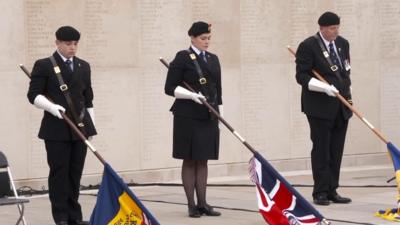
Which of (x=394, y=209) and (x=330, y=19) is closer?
(x=394, y=209)

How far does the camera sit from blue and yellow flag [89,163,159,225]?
26.4ft

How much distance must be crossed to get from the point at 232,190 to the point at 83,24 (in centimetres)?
274

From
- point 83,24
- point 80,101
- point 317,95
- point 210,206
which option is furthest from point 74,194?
point 83,24

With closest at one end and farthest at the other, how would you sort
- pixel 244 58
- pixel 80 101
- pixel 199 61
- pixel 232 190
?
pixel 80 101
pixel 199 61
pixel 232 190
pixel 244 58

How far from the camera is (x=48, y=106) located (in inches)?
356

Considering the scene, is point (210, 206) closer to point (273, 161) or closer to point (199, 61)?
point (199, 61)

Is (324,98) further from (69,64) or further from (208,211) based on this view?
(69,64)

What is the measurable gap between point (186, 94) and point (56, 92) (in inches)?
51.8

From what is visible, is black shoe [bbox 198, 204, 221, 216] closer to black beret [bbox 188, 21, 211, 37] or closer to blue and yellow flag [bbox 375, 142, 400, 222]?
blue and yellow flag [bbox 375, 142, 400, 222]

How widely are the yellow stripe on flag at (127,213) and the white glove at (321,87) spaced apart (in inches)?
121

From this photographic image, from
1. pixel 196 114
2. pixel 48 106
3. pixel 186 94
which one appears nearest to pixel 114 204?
pixel 48 106

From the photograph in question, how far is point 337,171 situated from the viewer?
10945 mm

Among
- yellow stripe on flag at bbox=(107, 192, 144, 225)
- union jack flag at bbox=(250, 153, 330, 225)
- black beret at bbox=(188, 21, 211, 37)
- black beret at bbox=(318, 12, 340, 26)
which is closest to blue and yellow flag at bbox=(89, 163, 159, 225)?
yellow stripe on flag at bbox=(107, 192, 144, 225)

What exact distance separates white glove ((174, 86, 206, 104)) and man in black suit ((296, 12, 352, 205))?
52.5 inches
